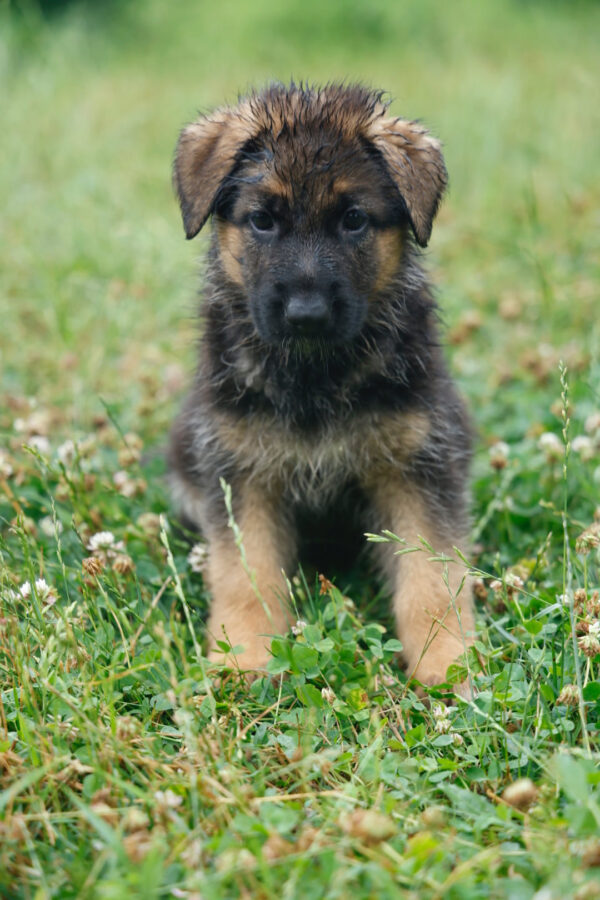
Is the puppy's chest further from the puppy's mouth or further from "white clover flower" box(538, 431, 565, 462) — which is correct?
"white clover flower" box(538, 431, 565, 462)

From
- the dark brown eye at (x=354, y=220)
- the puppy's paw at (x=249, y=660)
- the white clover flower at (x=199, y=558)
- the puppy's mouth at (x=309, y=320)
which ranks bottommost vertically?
the puppy's paw at (x=249, y=660)

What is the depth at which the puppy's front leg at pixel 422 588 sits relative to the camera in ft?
9.73

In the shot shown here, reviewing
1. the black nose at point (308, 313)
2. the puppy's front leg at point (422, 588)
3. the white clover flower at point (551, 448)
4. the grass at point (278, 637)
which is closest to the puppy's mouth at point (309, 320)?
the black nose at point (308, 313)

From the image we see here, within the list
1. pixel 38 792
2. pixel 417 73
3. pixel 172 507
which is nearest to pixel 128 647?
pixel 38 792

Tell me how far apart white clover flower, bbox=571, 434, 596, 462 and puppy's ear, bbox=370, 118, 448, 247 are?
3.58 feet

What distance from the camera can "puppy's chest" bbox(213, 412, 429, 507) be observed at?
308 cm

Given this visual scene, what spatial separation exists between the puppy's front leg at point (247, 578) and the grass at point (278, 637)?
0.43 feet

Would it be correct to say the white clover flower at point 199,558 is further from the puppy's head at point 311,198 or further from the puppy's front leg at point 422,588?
the puppy's head at point 311,198

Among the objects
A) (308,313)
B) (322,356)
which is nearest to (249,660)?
(322,356)

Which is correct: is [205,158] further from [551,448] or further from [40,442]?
[551,448]

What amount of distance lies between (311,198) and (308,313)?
0.39 m

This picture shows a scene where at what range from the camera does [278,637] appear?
8.85 feet

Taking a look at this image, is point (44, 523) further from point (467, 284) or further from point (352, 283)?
point (467, 284)

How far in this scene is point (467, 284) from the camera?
603 cm
